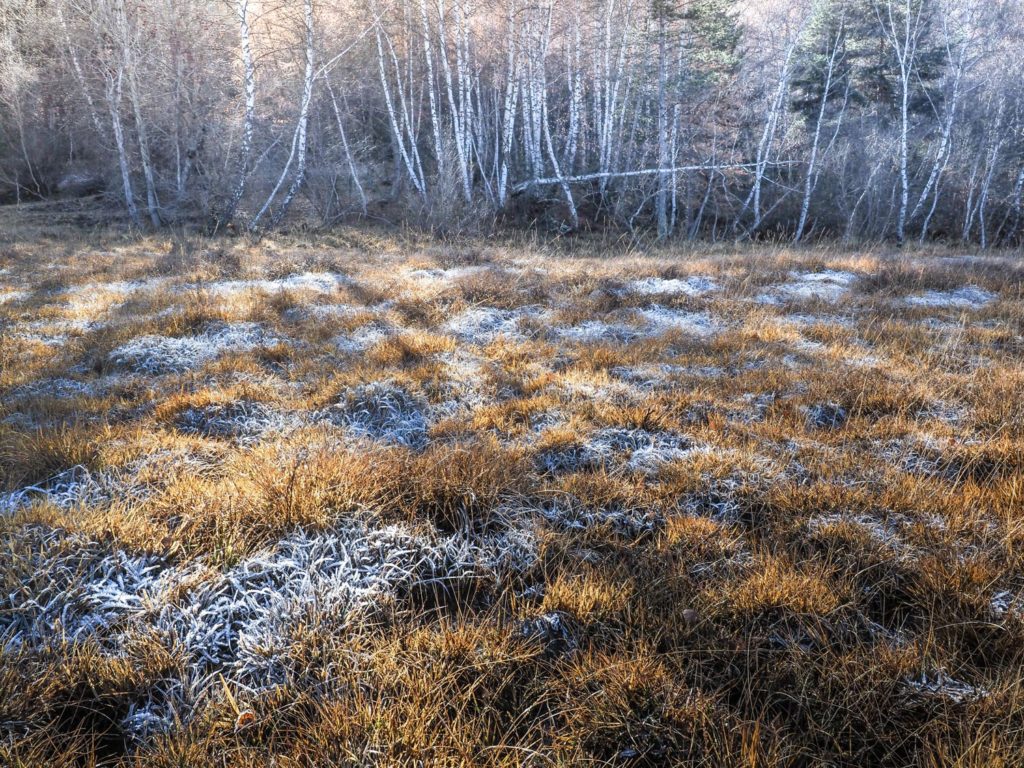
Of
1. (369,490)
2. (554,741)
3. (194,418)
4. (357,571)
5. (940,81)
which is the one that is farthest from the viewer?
(940,81)

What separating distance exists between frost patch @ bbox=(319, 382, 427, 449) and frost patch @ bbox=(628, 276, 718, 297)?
4.61m

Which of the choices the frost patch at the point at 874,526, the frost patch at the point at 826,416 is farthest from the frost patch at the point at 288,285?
the frost patch at the point at 874,526

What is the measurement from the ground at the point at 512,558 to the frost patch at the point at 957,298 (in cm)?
242

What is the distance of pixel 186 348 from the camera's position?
17.6 ft

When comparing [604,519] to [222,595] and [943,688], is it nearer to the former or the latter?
[943,688]

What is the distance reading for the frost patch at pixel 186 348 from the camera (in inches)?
196

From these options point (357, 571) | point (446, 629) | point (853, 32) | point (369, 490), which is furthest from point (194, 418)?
point (853, 32)

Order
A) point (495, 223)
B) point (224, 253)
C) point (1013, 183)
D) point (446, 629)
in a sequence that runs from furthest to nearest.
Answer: point (1013, 183)
point (495, 223)
point (224, 253)
point (446, 629)

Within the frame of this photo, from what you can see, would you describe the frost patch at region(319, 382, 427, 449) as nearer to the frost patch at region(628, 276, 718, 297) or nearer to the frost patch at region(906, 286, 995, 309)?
the frost patch at region(628, 276, 718, 297)

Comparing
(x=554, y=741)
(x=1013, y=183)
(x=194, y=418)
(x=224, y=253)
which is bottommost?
(x=554, y=741)

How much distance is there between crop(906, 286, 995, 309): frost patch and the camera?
23.3ft

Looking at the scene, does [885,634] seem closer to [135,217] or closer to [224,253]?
[224,253]

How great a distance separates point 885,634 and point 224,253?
11995mm

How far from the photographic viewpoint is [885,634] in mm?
1920
